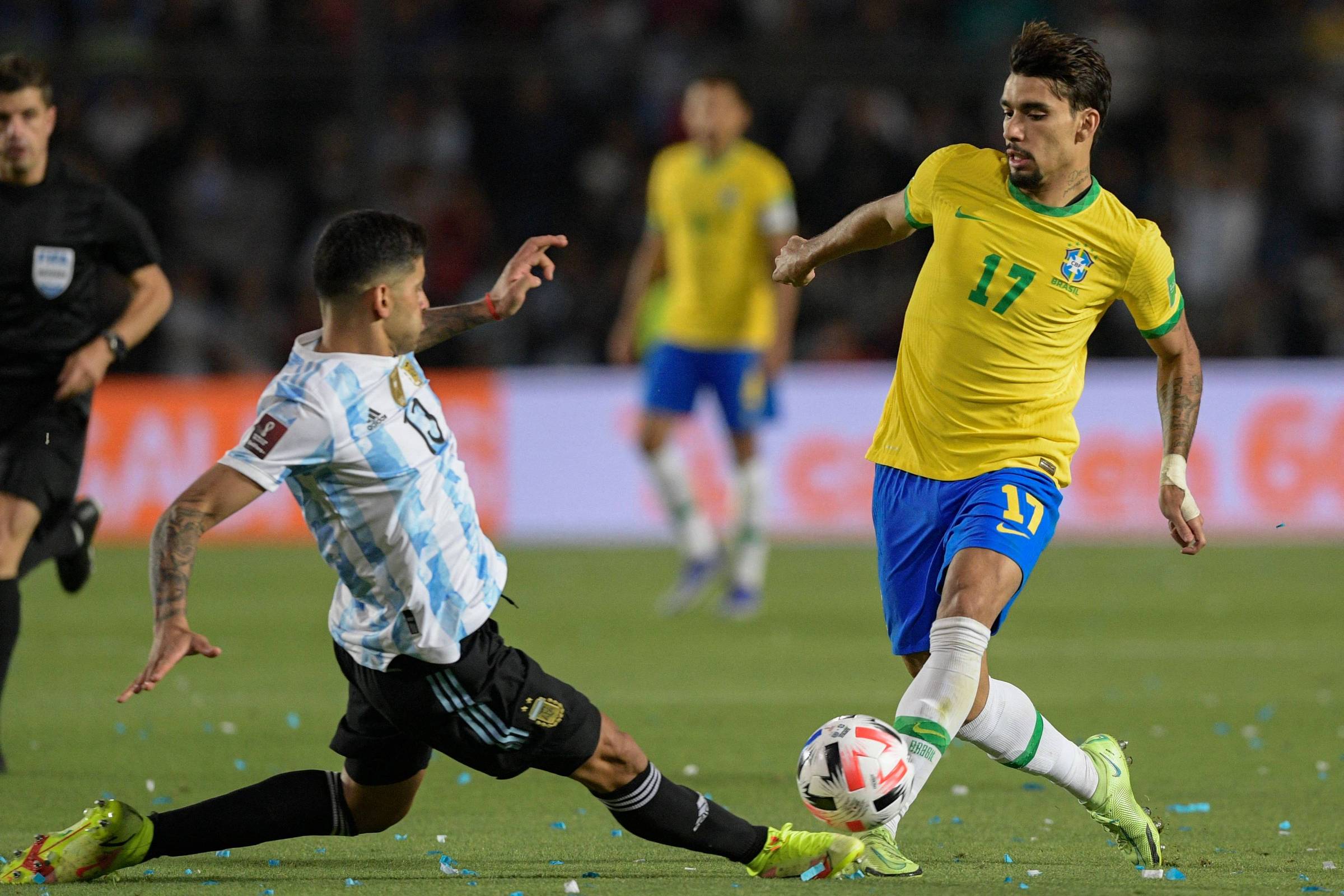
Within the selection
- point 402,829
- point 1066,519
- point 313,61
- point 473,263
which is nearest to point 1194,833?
point 402,829

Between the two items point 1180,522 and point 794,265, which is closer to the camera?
point 1180,522

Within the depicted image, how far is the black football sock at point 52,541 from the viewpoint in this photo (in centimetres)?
638

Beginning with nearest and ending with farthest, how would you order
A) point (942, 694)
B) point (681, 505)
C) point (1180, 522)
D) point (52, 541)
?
point (942, 694) → point (1180, 522) → point (52, 541) → point (681, 505)

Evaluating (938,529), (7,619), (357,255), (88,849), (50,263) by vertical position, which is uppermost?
(357,255)

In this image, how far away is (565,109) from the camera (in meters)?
17.8

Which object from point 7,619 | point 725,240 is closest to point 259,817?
point 7,619

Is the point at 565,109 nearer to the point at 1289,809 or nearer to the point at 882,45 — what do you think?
the point at 882,45

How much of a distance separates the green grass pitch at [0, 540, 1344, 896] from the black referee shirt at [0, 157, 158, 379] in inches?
53.9

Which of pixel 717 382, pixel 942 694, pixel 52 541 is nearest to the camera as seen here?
pixel 942 694

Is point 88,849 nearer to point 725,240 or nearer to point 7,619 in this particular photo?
point 7,619

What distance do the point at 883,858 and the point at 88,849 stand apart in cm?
182

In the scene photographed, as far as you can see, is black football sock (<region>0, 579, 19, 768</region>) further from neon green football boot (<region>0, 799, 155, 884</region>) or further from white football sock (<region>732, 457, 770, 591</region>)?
white football sock (<region>732, 457, 770, 591</region>)

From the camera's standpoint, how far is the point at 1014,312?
190 inches

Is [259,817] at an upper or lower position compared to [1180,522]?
lower
